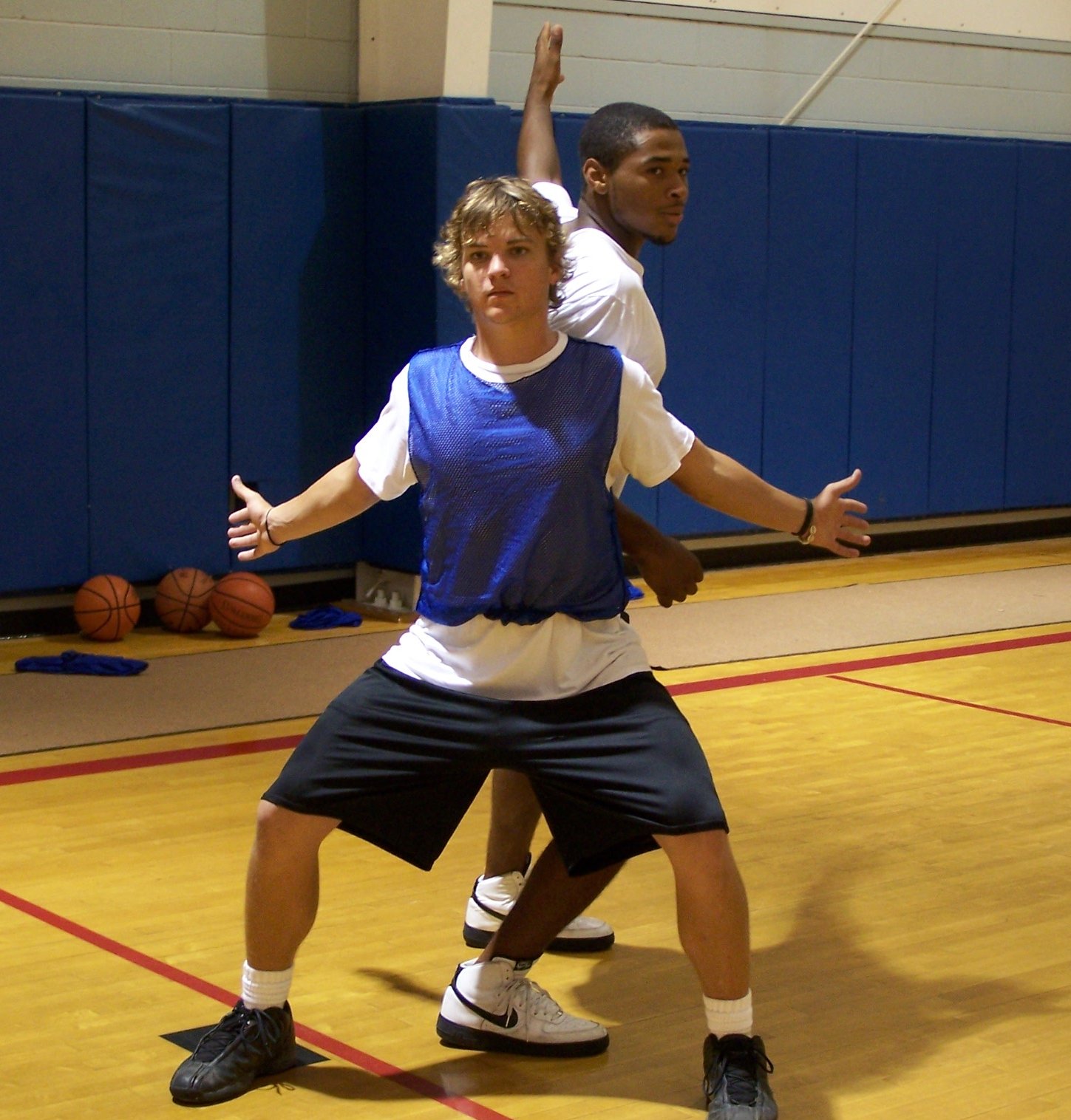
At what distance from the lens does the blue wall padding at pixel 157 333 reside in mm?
7336

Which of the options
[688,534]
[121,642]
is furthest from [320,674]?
[688,534]

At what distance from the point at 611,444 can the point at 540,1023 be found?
1.10m

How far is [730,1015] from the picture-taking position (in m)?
2.99

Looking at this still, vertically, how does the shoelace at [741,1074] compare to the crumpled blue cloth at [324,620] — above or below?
below

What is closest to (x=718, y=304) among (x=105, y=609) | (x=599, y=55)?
(x=599, y=55)

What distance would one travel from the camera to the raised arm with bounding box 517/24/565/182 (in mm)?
4113

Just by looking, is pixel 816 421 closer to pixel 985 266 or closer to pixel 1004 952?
pixel 985 266

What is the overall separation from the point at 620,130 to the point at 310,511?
111cm

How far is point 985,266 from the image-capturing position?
10023mm

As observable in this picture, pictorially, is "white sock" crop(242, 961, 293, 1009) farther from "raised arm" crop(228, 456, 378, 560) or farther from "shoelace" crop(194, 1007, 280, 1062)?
"raised arm" crop(228, 456, 378, 560)

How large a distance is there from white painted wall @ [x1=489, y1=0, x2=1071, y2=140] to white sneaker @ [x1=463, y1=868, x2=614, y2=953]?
5.67 metres

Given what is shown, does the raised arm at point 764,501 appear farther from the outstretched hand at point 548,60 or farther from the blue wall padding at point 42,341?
the blue wall padding at point 42,341

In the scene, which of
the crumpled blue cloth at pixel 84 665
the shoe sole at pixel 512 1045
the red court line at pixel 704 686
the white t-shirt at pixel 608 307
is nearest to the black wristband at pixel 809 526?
the white t-shirt at pixel 608 307

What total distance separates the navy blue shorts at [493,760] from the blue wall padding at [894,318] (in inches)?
268
